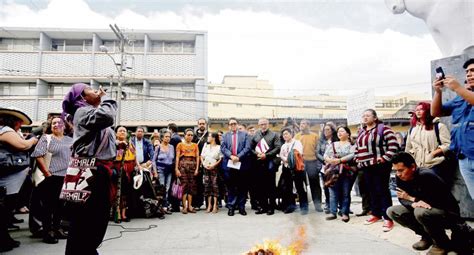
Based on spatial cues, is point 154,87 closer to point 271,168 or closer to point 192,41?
point 192,41

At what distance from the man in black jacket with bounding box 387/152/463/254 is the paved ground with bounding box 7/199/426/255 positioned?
1.32ft

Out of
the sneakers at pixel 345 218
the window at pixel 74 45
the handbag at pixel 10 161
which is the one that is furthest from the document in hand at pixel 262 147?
the window at pixel 74 45

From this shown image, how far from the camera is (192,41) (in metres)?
19.8

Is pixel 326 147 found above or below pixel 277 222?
above

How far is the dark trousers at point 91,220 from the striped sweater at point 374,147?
3998 mm

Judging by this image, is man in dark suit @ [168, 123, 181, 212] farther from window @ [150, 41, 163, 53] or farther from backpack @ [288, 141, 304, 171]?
window @ [150, 41, 163, 53]

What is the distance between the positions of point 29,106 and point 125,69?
624cm

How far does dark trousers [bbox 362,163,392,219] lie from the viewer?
478 cm

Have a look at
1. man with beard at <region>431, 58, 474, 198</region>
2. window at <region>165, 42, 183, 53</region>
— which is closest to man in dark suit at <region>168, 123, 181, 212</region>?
man with beard at <region>431, 58, 474, 198</region>

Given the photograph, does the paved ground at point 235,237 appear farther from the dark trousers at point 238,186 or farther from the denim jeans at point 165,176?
the denim jeans at point 165,176

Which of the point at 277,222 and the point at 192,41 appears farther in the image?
the point at 192,41

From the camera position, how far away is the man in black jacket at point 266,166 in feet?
20.1

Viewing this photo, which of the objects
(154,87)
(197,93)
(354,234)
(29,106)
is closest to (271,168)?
(354,234)

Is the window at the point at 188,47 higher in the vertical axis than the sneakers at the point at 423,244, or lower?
higher
